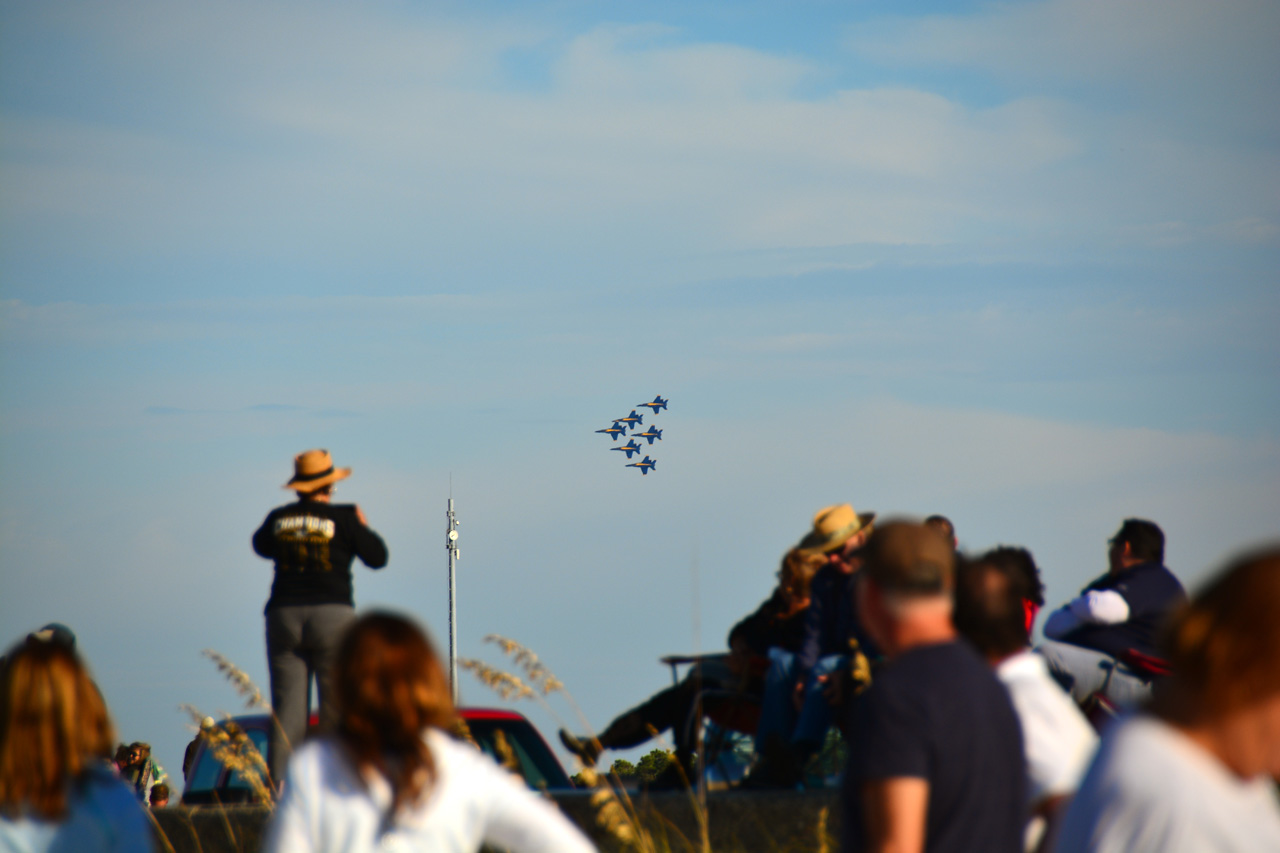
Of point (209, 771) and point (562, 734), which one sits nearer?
point (562, 734)

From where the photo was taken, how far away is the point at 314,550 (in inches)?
265

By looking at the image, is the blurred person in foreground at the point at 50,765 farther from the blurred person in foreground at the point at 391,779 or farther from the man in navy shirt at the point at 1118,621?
the man in navy shirt at the point at 1118,621

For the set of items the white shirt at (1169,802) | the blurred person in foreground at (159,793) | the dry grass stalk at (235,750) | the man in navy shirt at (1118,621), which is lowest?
the blurred person in foreground at (159,793)

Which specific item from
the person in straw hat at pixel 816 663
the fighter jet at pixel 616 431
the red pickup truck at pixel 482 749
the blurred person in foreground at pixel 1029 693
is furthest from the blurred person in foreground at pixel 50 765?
the fighter jet at pixel 616 431

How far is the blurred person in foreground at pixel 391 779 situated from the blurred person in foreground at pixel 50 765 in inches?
15.5

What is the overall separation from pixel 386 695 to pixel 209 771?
18.1 feet

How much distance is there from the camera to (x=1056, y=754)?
3.04 metres

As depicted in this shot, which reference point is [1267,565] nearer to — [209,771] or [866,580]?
[866,580]

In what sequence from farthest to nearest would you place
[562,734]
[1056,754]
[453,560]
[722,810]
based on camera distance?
[453,560]
[562,734]
[722,810]
[1056,754]

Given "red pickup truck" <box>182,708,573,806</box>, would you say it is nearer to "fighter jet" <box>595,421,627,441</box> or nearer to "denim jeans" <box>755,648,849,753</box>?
"denim jeans" <box>755,648,849,753</box>

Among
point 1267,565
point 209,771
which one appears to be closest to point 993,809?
point 1267,565

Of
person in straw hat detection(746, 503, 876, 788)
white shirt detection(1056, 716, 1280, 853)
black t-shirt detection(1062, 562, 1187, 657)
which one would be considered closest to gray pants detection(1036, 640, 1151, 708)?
black t-shirt detection(1062, 562, 1187, 657)

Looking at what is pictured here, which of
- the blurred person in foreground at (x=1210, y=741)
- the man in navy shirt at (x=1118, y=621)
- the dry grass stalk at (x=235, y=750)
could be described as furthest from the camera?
the man in navy shirt at (x=1118, y=621)

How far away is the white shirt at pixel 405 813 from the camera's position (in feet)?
8.98
